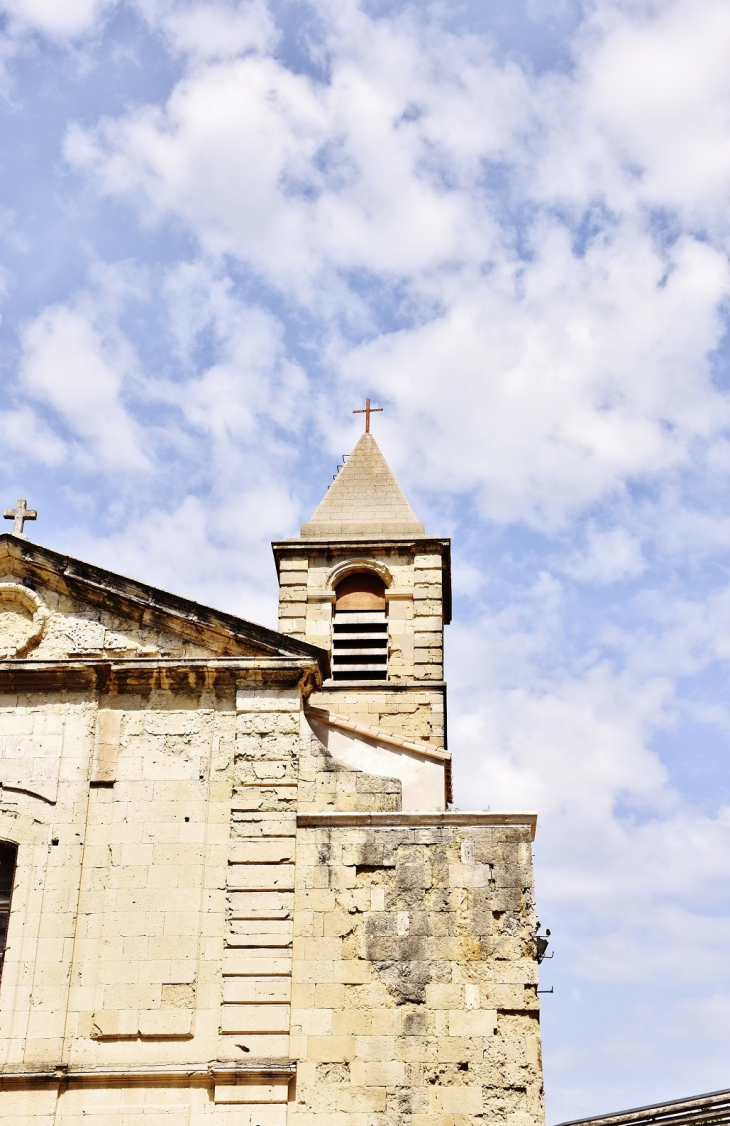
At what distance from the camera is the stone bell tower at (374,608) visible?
1886 cm

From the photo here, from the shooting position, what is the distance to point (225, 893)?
1227 cm

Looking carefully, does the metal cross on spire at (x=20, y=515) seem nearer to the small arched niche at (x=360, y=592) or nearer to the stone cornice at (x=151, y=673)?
the stone cornice at (x=151, y=673)

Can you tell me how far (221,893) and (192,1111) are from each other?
1880mm

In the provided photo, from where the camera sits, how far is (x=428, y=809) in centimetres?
1394

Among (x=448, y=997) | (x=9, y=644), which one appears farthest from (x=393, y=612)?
(x=448, y=997)

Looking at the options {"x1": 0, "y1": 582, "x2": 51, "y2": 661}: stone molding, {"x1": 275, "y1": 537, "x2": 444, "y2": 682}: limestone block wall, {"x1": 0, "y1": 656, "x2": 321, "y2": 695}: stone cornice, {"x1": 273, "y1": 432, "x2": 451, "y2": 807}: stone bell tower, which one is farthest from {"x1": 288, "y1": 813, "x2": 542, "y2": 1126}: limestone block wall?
{"x1": 275, "y1": 537, "x2": 444, "y2": 682}: limestone block wall

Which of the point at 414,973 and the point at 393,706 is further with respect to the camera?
the point at 393,706

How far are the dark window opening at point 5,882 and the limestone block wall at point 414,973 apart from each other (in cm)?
270

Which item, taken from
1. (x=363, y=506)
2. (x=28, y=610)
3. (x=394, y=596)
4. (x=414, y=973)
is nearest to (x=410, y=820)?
(x=414, y=973)

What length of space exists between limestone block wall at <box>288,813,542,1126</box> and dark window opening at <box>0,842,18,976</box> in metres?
2.70

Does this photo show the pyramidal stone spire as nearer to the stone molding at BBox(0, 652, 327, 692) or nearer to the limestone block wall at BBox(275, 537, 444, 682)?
the limestone block wall at BBox(275, 537, 444, 682)

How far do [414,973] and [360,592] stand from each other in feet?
29.5

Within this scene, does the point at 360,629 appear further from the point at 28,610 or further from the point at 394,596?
the point at 28,610

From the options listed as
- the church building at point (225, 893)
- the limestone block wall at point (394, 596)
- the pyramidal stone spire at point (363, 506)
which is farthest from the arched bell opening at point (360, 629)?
the church building at point (225, 893)
